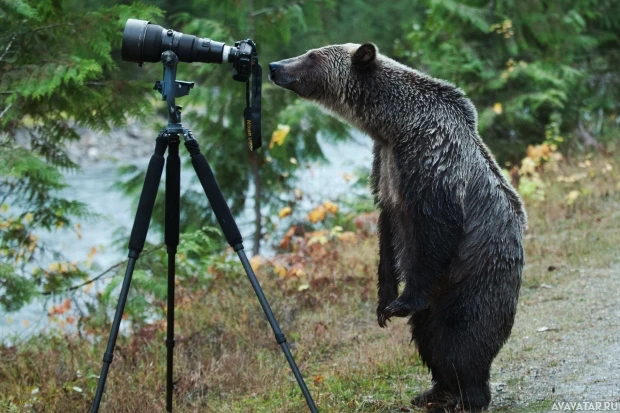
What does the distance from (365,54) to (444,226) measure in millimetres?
1139

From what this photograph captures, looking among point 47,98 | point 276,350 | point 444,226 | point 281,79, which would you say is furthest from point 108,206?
point 444,226

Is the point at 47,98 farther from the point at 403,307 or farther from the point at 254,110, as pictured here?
the point at 403,307

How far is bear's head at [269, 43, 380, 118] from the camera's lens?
4.54 m

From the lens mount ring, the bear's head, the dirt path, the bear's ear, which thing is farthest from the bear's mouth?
the dirt path

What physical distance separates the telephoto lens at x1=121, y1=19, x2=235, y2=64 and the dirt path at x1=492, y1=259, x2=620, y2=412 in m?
2.56

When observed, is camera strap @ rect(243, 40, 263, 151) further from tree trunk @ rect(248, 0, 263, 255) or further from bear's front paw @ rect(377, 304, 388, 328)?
tree trunk @ rect(248, 0, 263, 255)

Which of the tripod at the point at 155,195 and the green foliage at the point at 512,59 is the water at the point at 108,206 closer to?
the green foliage at the point at 512,59

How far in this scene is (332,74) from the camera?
15.3ft

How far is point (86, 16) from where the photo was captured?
19.3 feet

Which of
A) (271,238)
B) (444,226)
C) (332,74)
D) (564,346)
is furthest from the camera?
(271,238)

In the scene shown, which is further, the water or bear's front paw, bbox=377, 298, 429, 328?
the water

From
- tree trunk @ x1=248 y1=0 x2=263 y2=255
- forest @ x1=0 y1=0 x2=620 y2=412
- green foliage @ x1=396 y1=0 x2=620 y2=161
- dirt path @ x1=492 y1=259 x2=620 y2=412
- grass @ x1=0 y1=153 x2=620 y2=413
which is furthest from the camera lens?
green foliage @ x1=396 y1=0 x2=620 y2=161

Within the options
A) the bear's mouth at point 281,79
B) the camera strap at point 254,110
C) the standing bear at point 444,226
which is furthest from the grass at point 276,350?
the bear's mouth at point 281,79

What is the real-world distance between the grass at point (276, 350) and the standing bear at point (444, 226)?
474mm
